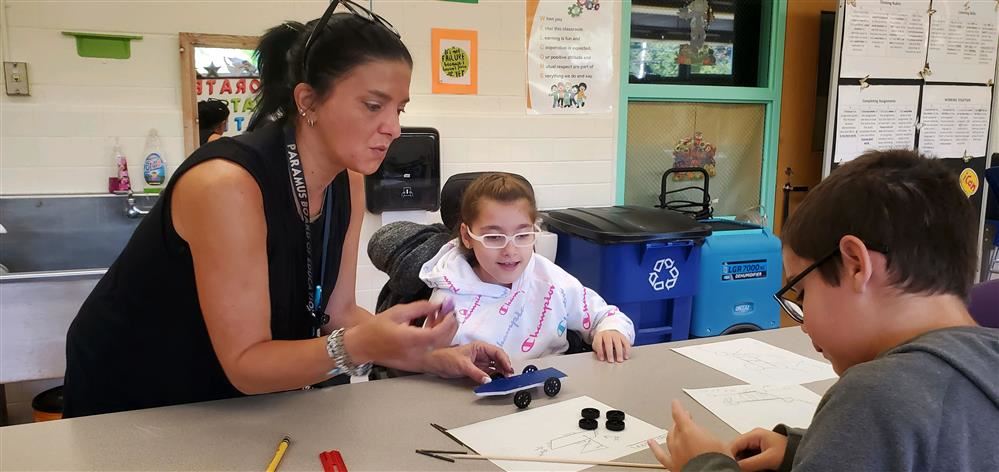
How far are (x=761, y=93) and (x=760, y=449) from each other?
329 centimetres

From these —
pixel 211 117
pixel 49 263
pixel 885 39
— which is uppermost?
pixel 885 39

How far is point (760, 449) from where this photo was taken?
1025mm

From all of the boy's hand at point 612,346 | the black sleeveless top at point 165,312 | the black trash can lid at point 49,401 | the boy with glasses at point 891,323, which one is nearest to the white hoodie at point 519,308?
the boy's hand at point 612,346

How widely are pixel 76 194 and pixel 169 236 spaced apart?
193cm

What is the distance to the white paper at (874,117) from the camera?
375 centimetres

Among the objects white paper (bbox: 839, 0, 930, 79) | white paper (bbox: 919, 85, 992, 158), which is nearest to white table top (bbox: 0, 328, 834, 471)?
white paper (bbox: 839, 0, 930, 79)

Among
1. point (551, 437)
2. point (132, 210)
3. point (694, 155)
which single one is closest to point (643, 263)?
point (694, 155)

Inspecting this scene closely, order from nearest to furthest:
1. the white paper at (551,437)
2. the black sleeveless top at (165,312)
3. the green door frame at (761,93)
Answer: the white paper at (551,437) < the black sleeveless top at (165,312) < the green door frame at (761,93)

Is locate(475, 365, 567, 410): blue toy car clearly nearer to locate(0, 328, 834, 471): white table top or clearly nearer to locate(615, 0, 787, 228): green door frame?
locate(0, 328, 834, 471): white table top

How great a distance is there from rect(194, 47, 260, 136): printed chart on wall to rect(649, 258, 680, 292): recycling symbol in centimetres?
178

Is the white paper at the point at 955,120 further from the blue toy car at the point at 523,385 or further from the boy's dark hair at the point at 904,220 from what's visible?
the boy's dark hair at the point at 904,220

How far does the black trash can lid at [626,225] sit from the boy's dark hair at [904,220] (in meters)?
1.89

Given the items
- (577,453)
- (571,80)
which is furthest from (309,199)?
(571,80)

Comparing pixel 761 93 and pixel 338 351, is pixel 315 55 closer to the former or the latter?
pixel 338 351
